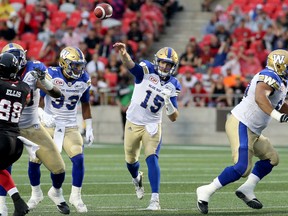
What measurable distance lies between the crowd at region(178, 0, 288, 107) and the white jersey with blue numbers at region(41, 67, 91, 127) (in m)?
9.81

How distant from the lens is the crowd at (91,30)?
21250 millimetres

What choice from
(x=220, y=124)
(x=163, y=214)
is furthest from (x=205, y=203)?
(x=220, y=124)

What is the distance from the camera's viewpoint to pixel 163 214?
9.29m

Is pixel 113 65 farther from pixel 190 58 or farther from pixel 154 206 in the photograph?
pixel 154 206

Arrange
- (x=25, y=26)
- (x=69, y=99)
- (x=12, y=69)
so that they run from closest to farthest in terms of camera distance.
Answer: (x=12, y=69)
(x=69, y=99)
(x=25, y=26)

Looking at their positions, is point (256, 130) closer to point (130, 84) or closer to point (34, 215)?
point (34, 215)

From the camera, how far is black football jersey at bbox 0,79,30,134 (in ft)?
27.2

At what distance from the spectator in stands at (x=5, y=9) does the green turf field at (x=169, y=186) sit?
617 cm

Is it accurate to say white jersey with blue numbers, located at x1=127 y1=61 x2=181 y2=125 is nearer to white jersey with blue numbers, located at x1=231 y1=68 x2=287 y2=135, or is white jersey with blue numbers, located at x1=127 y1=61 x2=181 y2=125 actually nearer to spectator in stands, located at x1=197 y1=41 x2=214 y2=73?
white jersey with blue numbers, located at x1=231 y1=68 x2=287 y2=135

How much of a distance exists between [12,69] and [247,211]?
2.75 m

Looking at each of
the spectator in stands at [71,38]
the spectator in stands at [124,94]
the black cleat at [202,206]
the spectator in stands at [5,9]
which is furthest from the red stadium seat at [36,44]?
the black cleat at [202,206]

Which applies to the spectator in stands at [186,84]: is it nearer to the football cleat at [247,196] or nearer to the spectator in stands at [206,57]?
the spectator in stands at [206,57]

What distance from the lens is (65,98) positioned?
10203 millimetres

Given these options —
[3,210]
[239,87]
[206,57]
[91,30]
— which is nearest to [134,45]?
[91,30]
